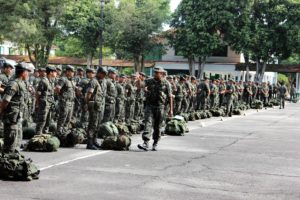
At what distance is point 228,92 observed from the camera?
27609 mm

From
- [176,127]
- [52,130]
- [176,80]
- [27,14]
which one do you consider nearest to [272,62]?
[27,14]

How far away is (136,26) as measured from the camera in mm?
54719

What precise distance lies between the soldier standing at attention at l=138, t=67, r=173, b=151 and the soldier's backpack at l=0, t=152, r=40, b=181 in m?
4.64

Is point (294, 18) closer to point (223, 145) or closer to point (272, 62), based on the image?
point (272, 62)

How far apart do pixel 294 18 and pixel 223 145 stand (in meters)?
38.3

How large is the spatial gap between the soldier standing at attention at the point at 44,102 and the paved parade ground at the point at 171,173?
1075 mm

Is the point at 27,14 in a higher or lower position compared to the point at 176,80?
higher

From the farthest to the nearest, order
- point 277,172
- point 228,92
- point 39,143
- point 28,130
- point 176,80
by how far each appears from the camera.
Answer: point 228,92 → point 176,80 → point 28,130 → point 39,143 → point 277,172

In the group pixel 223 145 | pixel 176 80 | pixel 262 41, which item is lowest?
pixel 223 145

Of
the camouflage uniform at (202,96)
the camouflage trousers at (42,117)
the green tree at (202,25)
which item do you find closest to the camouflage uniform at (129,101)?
the camouflage trousers at (42,117)

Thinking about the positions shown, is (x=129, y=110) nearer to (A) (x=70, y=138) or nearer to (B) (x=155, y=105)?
(B) (x=155, y=105)

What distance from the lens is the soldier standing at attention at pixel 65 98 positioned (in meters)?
14.2

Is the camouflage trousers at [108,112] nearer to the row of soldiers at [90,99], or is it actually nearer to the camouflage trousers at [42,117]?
the row of soldiers at [90,99]

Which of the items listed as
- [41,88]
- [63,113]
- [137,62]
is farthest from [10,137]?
[137,62]
